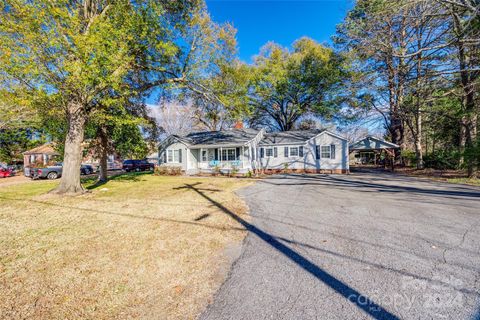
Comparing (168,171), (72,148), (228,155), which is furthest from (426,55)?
(168,171)

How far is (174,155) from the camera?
72.8ft

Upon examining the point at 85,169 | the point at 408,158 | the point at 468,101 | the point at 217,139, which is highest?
the point at 468,101

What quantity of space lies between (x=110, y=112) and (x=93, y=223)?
814cm

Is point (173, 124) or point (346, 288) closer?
point (346, 288)

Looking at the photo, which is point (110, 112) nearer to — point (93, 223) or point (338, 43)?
point (93, 223)


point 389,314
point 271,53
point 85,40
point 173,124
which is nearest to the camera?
point 389,314

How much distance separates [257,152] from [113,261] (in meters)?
18.8

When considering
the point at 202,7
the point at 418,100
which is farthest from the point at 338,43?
the point at 202,7

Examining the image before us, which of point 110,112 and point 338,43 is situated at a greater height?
point 338,43

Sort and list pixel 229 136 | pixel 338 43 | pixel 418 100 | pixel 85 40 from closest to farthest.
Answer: pixel 85 40
pixel 418 100
pixel 338 43
pixel 229 136

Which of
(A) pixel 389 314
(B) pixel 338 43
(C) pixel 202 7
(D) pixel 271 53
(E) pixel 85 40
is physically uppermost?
(D) pixel 271 53

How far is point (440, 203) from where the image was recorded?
7062mm

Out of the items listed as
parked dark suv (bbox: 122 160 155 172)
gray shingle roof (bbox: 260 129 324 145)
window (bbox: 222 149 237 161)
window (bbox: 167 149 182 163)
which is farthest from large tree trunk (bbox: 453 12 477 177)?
parked dark suv (bbox: 122 160 155 172)

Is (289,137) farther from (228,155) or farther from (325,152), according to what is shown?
(228,155)
